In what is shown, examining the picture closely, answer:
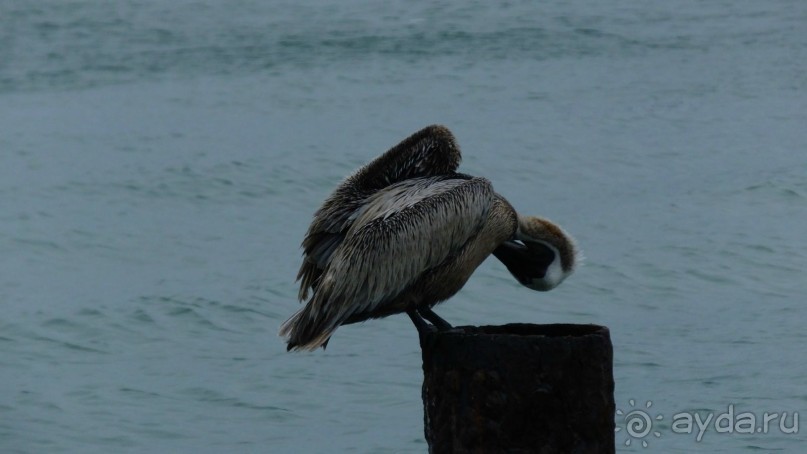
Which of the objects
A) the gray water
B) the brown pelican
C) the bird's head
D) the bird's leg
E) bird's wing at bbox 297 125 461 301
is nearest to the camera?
the bird's leg

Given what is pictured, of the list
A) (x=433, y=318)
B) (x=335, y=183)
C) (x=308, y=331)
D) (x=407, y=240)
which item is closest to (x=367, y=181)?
(x=407, y=240)

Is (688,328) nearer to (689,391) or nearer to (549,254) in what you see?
(689,391)

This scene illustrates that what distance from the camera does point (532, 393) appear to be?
4543 mm

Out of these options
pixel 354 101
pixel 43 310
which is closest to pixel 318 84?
pixel 354 101

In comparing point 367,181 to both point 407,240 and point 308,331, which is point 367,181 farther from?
point 308,331

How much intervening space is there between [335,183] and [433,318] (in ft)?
34.7

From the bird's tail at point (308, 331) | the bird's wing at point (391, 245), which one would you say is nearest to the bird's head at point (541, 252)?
the bird's wing at point (391, 245)

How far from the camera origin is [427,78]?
20.0 meters

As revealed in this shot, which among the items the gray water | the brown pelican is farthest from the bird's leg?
the gray water

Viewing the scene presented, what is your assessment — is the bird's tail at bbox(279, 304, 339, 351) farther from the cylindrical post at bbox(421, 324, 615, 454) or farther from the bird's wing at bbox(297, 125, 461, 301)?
the cylindrical post at bbox(421, 324, 615, 454)

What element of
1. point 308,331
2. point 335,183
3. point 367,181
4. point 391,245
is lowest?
point 335,183

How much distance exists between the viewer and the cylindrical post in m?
4.54

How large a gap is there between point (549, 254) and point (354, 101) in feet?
41.6

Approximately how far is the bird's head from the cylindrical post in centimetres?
157
